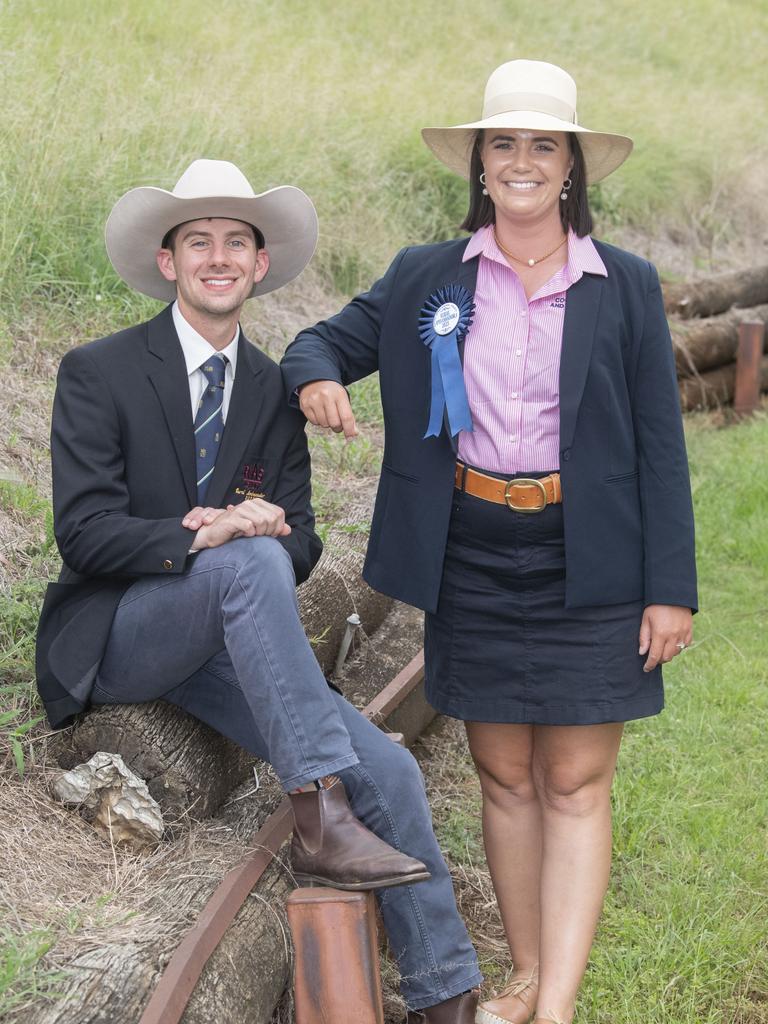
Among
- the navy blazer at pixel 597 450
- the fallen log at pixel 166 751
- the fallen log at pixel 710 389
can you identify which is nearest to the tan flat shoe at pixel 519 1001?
the fallen log at pixel 166 751

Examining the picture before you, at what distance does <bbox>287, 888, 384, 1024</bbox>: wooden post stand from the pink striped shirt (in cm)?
114

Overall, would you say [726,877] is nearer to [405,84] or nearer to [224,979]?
[224,979]

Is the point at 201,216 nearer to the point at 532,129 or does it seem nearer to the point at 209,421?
the point at 209,421

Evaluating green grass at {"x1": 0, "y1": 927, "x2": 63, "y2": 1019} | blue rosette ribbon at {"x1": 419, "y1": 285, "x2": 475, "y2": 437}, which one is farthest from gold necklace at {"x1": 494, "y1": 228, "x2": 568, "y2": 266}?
green grass at {"x1": 0, "y1": 927, "x2": 63, "y2": 1019}

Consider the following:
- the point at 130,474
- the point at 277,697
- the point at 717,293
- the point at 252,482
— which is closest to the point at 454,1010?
the point at 277,697

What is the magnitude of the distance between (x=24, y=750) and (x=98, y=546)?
733 millimetres

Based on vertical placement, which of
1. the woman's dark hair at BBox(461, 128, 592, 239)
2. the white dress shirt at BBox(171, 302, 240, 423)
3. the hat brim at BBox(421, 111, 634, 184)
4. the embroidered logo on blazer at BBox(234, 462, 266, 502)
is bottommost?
the embroidered logo on blazer at BBox(234, 462, 266, 502)

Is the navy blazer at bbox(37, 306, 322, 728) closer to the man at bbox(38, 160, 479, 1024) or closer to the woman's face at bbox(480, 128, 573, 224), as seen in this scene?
the man at bbox(38, 160, 479, 1024)

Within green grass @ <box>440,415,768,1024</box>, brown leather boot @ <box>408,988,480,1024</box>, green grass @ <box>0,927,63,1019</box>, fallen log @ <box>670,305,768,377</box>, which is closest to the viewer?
green grass @ <box>0,927,63,1019</box>

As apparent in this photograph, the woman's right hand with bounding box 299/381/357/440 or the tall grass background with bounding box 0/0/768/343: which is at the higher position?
the tall grass background with bounding box 0/0/768/343

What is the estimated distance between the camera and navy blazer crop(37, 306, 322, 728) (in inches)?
131

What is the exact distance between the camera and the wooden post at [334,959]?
3.04 m

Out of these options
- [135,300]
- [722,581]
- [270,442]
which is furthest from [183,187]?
[722,581]

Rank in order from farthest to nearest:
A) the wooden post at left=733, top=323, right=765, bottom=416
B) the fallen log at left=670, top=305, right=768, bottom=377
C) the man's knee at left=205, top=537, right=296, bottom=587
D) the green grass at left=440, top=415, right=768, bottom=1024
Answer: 1. the wooden post at left=733, top=323, right=765, bottom=416
2. the fallen log at left=670, top=305, right=768, bottom=377
3. the green grass at left=440, top=415, right=768, bottom=1024
4. the man's knee at left=205, top=537, right=296, bottom=587
